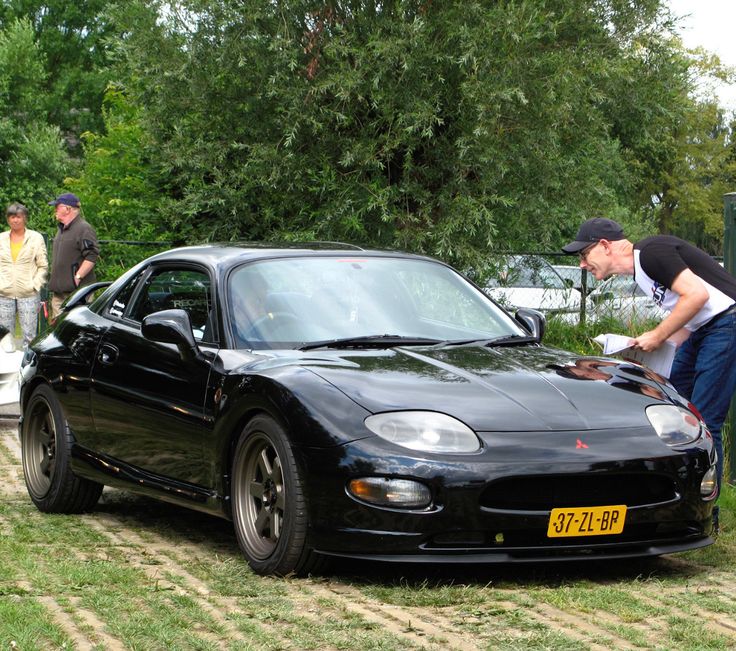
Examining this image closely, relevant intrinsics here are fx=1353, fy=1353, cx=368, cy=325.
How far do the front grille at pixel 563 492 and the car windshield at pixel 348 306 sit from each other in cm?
123

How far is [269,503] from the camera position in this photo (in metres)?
5.73

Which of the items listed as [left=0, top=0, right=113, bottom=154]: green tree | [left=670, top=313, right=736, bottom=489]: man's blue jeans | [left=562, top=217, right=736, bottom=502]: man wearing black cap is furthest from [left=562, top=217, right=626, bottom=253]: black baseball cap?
[left=0, top=0, right=113, bottom=154]: green tree

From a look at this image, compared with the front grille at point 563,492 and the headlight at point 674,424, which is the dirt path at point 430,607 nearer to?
the front grille at point 563,492

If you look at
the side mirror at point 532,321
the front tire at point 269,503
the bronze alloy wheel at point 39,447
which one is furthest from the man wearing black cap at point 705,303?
the bronze alloy wheel at point 39,447

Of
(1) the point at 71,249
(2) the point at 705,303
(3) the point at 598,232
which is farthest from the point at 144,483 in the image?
(1) the point at 71,249

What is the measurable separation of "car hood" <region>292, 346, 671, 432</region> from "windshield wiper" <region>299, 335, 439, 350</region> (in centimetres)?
14

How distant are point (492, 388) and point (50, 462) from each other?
128 inches

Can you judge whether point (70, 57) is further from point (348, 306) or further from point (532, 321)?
point (348, 306)

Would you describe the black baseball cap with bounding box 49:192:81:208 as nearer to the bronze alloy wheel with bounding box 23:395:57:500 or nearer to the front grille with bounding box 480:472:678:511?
the bronze alloy wheel with bounding box 23:395:57:500

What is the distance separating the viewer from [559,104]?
16.7 meters

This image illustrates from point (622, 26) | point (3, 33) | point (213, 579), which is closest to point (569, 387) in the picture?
point (213, 579)

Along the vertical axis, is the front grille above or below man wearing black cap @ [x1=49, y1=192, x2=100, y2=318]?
below

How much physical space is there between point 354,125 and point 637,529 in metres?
12.0

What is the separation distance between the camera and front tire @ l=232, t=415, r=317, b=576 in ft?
17.9
